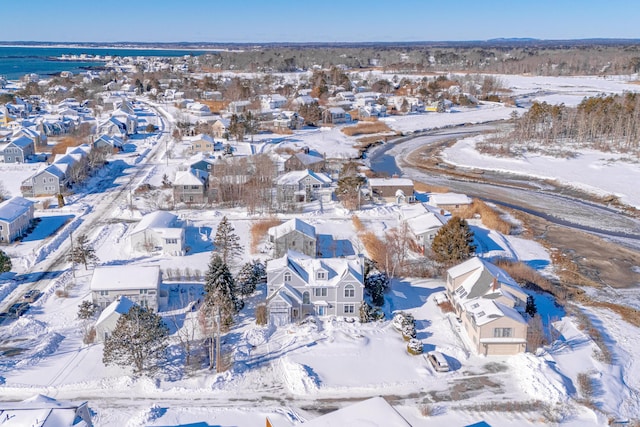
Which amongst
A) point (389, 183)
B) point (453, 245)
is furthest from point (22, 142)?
point (453, 245)

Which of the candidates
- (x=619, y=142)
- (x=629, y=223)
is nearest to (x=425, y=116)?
(x=619, y=142)

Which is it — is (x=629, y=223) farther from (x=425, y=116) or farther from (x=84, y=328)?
(x=425, y=116)

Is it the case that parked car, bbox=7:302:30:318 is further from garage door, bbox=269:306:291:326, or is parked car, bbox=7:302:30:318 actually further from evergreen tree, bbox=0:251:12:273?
garage door, bbox=269:306:291:326

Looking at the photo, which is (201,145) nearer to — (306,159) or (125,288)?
(306,159)

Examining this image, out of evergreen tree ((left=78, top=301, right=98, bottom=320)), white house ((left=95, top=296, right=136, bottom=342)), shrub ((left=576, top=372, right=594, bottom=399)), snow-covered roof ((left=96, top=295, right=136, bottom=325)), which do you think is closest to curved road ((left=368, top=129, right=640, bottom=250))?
shrub ((left=576, top=372, right=594, bottom=399))

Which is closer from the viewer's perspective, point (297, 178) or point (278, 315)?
point (278, 315)

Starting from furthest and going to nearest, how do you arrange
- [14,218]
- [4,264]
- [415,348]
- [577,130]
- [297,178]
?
1. [577,130]
2. [297,178]
3. [14,218]
4. [4,264]
5. [415,348]

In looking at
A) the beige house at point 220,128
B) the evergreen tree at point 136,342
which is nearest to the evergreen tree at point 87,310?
the evergreen tree at point 136,342
